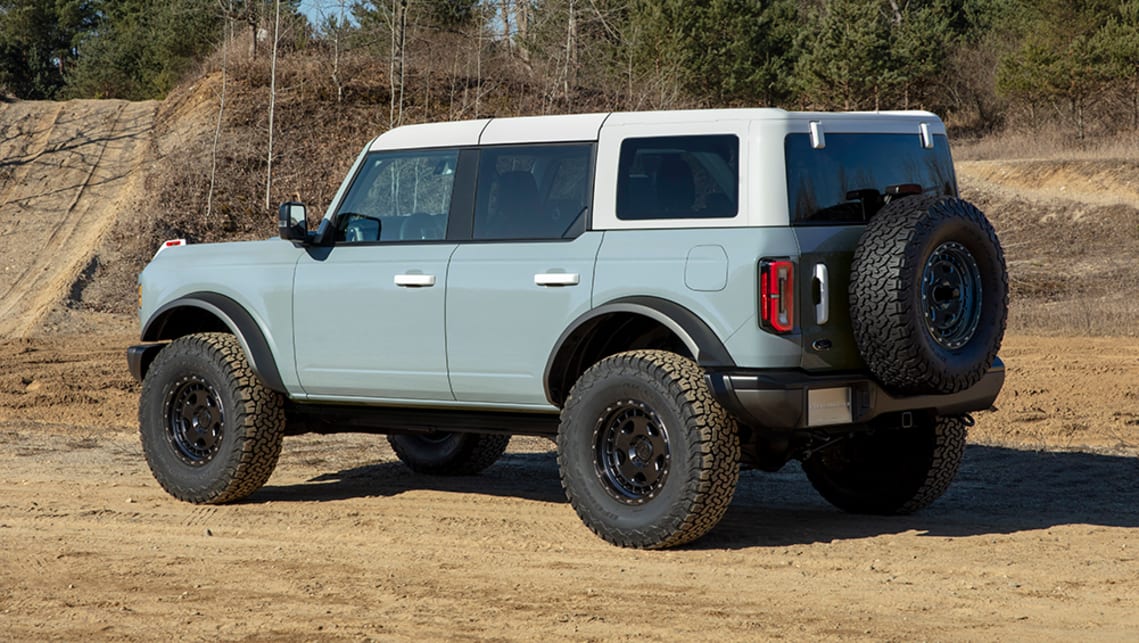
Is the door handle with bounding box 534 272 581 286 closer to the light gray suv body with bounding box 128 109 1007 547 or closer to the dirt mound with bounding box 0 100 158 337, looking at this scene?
the light gray suv body with bounding box 128 109 1007 547

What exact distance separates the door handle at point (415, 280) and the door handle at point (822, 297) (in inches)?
85.7

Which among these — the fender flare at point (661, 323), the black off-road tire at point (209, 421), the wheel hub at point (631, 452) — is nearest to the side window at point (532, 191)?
the fender flare at point (661, 323)

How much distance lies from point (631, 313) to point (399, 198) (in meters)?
1.80

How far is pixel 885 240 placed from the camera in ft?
23.3

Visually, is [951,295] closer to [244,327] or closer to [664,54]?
[244,327]

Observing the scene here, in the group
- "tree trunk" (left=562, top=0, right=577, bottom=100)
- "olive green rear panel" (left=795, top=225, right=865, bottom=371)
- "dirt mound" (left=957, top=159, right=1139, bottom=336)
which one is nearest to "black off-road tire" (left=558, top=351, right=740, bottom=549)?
"olive green rear panel" (left=795, top=225, right=865, bottom=371)

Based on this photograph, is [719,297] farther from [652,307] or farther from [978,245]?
[978,245]

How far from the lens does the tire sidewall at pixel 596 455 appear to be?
7281 millimetres

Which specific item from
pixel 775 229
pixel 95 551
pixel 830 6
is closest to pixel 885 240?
pixel 775 229

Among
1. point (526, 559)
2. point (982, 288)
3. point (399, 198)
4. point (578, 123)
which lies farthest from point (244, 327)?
point (982, 288)

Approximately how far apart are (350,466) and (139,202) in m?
19.8

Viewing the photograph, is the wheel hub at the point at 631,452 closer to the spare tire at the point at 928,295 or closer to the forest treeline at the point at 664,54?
the spare tire at the point at 928,295

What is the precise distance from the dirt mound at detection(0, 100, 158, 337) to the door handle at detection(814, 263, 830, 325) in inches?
677

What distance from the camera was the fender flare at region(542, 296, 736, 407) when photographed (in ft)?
23.5
